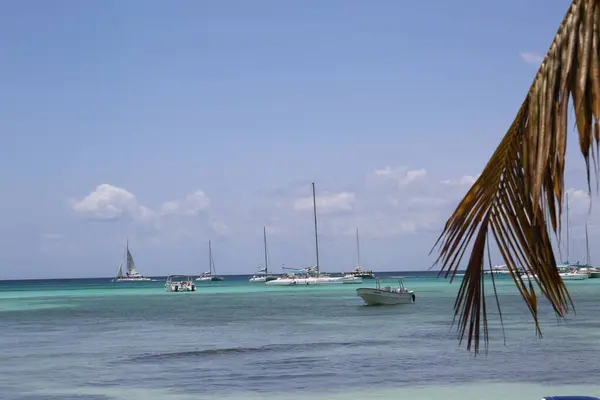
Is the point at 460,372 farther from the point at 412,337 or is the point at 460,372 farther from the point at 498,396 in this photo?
the point at 412,337

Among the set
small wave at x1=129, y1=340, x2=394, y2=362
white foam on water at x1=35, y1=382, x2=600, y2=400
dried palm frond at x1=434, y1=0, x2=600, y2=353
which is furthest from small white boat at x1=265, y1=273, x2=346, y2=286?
dried palm frond at x1=434, y1=0, x2=600, y2=353

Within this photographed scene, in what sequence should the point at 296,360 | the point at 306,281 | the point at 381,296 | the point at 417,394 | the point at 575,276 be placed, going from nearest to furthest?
the point at 417,394 → the point at 296,360 → the point at 381,296 → the point at 306,281 → the point at 575,276

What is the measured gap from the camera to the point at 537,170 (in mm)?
3482

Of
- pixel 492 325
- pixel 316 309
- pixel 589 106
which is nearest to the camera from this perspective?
pixel 589 106

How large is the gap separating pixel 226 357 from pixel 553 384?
13360 millimetres

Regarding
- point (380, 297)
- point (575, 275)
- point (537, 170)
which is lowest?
point (575, 275)

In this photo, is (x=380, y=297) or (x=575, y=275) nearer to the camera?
(x=380, y=297)

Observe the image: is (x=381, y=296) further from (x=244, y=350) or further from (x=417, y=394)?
(x=417, y=394)

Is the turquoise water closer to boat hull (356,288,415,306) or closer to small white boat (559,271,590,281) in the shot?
boat hull (356,288,415,306)

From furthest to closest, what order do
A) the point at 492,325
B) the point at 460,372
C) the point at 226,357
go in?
the point at 492,325 → the point at 226,357 → the point at 460,372

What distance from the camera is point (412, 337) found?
4144cm

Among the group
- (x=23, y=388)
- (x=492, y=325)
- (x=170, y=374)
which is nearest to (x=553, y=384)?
(x=170, y=374)

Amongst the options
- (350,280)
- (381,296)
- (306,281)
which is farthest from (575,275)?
(381,296)

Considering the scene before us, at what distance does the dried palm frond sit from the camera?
11.0 feet
